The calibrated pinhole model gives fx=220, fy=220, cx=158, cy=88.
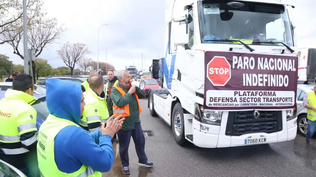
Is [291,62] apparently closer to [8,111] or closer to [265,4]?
[265,4]

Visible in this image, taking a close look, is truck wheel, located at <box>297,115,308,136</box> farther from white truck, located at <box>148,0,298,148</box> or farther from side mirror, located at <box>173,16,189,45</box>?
side mirror, located at <box>173,16,189,45</box>

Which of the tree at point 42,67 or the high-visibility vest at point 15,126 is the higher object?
the tree at point 42,67

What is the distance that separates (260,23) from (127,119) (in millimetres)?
3423

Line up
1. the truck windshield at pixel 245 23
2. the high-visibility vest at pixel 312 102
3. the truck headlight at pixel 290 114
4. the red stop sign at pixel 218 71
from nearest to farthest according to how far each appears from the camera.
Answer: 1. the red stop sign at pixel 218 71
2. the truck windshield at pixel 245 23
3. the truck headlight at pixel 290 114
4. the high-visibility vest at pixel 312 102

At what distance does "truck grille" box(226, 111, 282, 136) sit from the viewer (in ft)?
13.7

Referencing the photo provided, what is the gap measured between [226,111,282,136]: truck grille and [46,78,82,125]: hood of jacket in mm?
3216

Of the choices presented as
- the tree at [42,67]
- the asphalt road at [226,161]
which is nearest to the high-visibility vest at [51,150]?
the asphalt road at [226,161]

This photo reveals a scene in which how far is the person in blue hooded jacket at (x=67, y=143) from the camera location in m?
1.50

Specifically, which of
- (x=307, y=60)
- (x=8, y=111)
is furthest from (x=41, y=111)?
(x=307, y=60)

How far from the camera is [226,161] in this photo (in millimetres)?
4566

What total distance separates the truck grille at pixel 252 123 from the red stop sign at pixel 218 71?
66cm

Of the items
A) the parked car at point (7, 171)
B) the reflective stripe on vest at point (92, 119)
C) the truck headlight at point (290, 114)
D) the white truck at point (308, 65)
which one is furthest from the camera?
the white truck at point (308, 65)

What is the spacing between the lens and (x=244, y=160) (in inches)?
182

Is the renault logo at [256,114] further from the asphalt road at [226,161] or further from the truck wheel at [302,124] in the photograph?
the truck wheel at [302,124]
